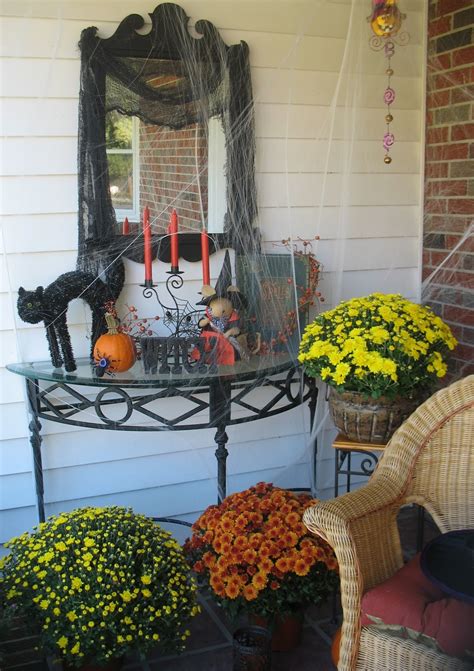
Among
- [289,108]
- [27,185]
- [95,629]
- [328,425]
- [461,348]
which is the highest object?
[289,108]

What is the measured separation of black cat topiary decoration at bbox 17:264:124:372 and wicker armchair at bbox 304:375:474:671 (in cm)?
104

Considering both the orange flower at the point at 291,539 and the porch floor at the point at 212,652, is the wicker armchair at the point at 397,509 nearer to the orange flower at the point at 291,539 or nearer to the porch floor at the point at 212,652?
the orange flower at the point at 291,539

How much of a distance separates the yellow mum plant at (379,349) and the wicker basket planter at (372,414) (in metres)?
0.03

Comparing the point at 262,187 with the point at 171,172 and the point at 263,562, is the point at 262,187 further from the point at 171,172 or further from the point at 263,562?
the point at 263,562

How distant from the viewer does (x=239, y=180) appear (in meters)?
2.74

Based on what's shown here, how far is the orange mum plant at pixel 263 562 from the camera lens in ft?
7.00

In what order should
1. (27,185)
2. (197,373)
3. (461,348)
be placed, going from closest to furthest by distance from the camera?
(197,373) → (27,185) → (461,348)

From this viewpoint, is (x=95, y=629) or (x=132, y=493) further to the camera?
(x=132, y=493)

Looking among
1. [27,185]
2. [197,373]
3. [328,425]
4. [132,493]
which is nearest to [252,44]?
[27,185]

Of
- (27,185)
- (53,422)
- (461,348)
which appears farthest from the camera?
(461,348)

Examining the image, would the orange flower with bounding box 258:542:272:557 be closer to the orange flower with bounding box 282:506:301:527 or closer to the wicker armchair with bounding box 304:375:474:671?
the orange flower with bounding box 282:506:301:527

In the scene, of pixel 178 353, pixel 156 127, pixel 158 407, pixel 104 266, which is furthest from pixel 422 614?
pixel 156 127

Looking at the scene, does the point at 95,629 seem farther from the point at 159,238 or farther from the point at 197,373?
the point at 159,238

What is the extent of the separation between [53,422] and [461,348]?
5.09 ft
